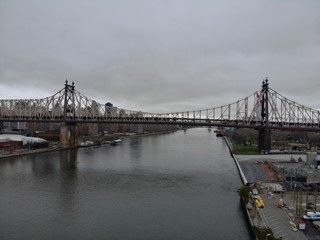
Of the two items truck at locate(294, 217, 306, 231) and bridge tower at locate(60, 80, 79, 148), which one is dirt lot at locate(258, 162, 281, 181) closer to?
truck at locate(294, 217, 306, 231)

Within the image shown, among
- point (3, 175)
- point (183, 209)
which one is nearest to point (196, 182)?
point (183, 209)

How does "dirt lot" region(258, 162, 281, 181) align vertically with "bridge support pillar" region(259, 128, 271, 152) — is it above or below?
below

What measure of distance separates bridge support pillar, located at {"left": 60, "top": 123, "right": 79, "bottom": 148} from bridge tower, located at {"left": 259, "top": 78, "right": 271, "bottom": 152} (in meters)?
22.4

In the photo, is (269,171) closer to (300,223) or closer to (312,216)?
(312,216)

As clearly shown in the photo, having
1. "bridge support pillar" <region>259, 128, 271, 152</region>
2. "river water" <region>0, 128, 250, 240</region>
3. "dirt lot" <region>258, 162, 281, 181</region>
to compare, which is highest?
"bridge support pillar" <region>259, 128, 271, 152</region>

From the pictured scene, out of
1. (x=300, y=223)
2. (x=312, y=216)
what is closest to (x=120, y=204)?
(x=300, y=223)

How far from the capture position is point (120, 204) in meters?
13.8

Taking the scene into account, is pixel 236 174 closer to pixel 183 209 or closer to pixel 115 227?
pixel 183 209

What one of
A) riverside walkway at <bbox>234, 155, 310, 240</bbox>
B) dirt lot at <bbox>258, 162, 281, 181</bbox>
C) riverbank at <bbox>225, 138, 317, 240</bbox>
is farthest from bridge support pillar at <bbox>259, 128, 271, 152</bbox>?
riverside walkway at <bbox>234, 155, 310, 240</bbox>

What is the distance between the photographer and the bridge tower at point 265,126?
3089 centimetres

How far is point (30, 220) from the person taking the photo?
11531 mm

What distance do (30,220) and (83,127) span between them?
165ft

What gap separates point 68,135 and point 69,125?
85.2 inches

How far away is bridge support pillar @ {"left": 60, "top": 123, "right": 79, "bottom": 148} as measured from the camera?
123 feet
